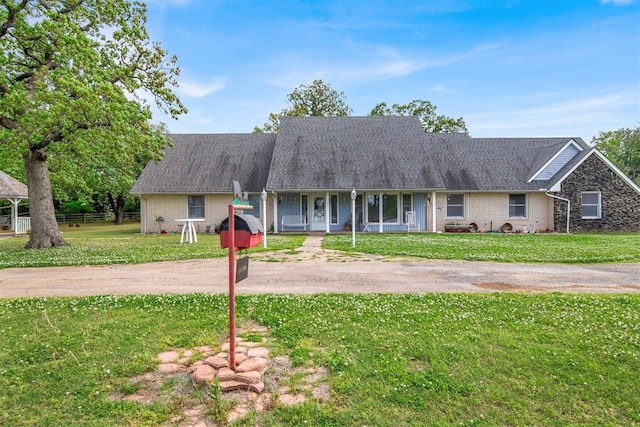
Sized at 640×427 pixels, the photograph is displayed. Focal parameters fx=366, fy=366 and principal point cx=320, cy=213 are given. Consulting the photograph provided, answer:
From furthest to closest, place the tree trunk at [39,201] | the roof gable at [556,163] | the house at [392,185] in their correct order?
the roof gable at [556,163], the house at [392,185], the tree trunk at [39,201]

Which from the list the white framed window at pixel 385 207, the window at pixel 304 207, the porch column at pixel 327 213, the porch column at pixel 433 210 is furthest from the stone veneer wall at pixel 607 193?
the window at pixel 304 207

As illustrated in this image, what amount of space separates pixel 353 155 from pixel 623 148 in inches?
1605

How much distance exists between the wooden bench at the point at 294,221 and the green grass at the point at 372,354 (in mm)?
15440

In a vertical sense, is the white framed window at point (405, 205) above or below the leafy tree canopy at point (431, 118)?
below

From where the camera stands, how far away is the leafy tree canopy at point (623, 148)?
40719 mm

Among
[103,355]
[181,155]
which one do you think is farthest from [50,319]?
[181,155]

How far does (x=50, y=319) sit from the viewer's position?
17.4ft

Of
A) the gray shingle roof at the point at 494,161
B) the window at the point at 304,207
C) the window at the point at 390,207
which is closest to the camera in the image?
the window at the point at 390,207

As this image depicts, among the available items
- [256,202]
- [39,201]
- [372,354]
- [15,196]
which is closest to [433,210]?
[256,202]

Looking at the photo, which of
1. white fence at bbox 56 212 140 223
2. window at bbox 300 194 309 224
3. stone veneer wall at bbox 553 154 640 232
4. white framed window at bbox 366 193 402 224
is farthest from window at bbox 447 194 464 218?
white fence at bbox 56 212 140 223

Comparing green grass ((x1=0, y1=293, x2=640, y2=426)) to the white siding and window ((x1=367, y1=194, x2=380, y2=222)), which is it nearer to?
window ((x1=367, y1=194, x2=380, y2=222))

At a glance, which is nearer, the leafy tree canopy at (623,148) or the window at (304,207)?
the window at (304,207)

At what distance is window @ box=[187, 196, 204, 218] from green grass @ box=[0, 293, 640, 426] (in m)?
16.8

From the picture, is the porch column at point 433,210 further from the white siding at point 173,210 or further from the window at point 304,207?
the white siding at point 173,210
